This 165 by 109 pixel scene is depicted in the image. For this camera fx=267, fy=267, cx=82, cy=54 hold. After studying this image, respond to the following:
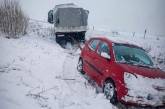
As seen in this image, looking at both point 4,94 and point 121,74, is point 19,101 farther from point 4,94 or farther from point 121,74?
point 121,74

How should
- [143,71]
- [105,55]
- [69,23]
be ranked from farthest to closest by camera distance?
[69,23] < [105,55] < [143,71]

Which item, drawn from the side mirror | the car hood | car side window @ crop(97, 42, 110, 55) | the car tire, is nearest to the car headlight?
the car hood

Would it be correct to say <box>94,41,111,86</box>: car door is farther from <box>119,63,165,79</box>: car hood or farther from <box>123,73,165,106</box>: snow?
<box>123,73,165,106</box>: snow

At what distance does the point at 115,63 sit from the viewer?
7551 millimetres

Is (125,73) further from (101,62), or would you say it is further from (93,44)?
(93,44)

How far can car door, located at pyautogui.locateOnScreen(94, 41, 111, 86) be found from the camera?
7.93 meters

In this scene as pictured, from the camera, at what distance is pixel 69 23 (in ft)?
64.9

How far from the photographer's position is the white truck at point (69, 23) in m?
19.6

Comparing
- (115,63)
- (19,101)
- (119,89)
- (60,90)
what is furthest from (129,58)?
(19,101)

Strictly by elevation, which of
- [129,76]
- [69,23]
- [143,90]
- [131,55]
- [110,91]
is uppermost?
[69,23]

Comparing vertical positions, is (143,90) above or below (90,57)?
below

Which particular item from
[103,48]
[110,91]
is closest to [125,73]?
[110,91]

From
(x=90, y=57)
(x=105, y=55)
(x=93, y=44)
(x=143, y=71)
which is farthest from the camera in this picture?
(x=93, y=44)

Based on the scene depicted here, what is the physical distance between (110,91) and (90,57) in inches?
85.4
